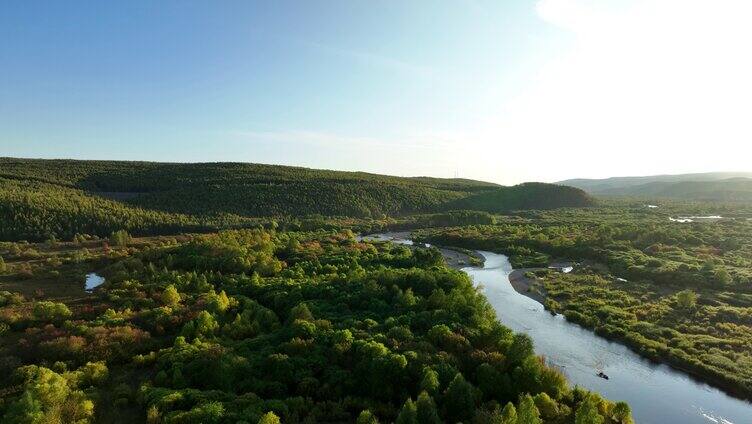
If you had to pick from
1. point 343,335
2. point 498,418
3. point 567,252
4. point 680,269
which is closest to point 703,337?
point 680,269

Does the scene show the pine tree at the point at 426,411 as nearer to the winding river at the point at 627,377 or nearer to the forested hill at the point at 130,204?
the winding river at the point at 627,377

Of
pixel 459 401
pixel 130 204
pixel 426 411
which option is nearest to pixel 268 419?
pixel 426 411

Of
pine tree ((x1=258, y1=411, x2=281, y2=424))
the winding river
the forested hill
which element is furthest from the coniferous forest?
the forested hill

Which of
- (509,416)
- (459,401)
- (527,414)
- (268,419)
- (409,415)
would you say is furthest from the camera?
(459,401)

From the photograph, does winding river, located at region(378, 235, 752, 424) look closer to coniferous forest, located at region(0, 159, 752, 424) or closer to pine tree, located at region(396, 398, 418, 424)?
coniferous forest, located at region(0, 159, 752, 424)

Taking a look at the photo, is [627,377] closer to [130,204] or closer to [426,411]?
[426,411]

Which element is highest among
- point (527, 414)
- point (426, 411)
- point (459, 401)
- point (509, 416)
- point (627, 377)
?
point (527, 414)

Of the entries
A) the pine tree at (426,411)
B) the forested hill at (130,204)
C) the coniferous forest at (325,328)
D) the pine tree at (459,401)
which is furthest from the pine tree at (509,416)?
the forested hill at (130,204)

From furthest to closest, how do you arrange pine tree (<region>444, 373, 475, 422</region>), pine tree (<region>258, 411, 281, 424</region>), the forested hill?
1. the forested hill
2. pine tree (<region>444, 373, 475, 422</region>)
3. pine tree (<region>258, 411, 281, 424</region>)
